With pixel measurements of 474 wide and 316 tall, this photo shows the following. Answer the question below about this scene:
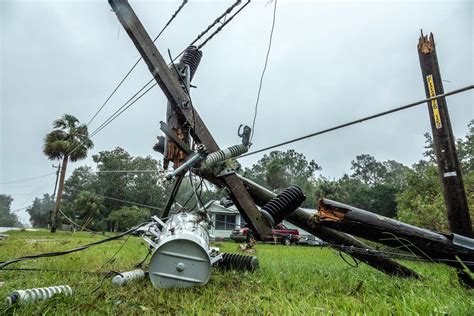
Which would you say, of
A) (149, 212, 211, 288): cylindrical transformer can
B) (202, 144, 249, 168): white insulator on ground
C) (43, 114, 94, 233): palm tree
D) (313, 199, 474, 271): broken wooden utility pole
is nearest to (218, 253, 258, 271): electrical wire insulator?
(313, 199, 474, 271): broken wooden utility pole

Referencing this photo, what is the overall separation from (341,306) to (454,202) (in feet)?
6.16

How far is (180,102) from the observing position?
370 cm

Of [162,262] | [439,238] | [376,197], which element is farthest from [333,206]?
[376,197]

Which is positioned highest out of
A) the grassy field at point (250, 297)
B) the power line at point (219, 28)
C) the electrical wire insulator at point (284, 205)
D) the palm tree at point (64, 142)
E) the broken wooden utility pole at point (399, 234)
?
the palm tree at point (64, 142)

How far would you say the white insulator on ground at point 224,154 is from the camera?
3.43 metres

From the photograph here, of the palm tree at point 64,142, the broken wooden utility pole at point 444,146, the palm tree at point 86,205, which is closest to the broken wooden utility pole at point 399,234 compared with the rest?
the broken wooden utility pole at point 444,146

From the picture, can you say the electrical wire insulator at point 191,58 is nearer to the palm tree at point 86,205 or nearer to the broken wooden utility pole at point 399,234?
the broken wooden utility pole at point 399,234

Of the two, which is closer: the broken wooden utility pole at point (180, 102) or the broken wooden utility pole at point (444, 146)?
the broken wooden utility pole at point (444, 146)

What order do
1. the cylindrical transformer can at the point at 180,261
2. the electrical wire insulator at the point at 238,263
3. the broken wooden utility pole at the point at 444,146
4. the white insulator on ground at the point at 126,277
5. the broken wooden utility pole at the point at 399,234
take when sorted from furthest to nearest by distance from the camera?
the electrical wire insulator at the point at 238,263
the broken wooden utility pole at the point at 444,146
the broken wooden utility pole at the point at 399,234
the white insulator on ground at the point at 126,277
the cylindrical transformer can at the point at 180,261

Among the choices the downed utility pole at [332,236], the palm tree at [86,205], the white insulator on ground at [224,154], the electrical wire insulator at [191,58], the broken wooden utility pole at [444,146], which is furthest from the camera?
the palm tree at [86,205]

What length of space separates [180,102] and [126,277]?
2.15m

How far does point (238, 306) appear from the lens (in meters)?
2.06

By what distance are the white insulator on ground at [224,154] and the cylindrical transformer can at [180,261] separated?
1.06m

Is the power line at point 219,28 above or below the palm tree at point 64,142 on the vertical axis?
below
